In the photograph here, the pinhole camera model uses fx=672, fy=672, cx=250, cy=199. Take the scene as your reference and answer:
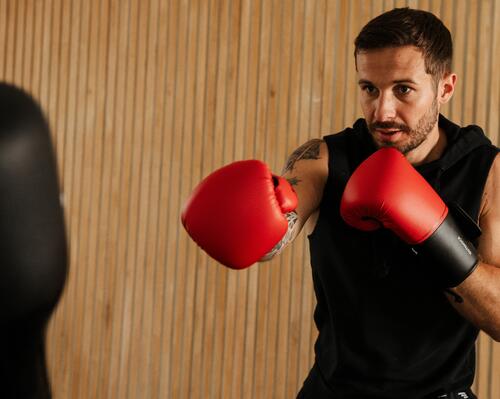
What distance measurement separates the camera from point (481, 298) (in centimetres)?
161

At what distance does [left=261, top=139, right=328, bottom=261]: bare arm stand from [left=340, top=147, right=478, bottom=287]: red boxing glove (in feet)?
0.49

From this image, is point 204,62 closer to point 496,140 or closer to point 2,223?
point 496,140

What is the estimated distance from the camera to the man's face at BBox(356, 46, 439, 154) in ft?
5.64

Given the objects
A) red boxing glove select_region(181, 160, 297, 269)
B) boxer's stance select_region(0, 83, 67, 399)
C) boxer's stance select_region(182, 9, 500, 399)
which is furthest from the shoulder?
boxer's stance select_region(0, 83, 67, 399)

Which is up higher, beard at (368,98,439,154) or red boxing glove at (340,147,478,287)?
beard at (368,98,439,154)

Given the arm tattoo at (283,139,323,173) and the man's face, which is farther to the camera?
the arm tattoo at (283,139,323,173)

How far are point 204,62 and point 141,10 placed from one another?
19.7 inches

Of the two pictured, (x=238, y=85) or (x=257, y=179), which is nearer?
(x=257, y=179)

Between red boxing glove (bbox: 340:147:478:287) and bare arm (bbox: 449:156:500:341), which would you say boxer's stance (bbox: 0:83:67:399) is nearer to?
red boxing glove (bbox: 340:147:478:287)

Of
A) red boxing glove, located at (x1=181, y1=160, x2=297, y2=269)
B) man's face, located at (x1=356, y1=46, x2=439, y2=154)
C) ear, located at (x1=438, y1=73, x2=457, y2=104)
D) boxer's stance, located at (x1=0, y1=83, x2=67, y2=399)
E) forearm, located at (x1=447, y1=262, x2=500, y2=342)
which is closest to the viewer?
boxer's stance, located at (x1=0, y1=83, x2=67, y2=399)

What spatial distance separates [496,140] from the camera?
2621mm

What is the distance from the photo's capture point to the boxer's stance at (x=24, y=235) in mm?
754

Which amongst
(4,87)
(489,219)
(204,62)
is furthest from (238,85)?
(4,87)

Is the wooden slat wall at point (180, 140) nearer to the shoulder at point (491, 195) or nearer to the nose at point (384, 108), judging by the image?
the shoulder at point (491, 195)
